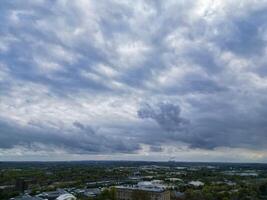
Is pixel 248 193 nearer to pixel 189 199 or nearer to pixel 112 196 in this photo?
pixel 189 199

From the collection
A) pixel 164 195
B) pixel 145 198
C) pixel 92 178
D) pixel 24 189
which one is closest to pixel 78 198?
pixel 145 198

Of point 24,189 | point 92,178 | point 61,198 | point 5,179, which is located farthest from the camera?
point 92,178

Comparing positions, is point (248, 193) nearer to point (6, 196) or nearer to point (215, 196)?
point (215, 196)

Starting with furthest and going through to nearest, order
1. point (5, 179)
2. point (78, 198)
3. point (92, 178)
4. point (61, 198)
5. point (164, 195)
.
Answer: point (92, 178) < point (5, 179) < point (164, 195) < point (78, 198) < point (61, 198)

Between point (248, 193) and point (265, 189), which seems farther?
point (265, 189)

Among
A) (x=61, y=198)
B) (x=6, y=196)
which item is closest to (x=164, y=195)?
Answer: (x=61, y=198)

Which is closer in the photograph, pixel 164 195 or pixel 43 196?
pixel 43 196

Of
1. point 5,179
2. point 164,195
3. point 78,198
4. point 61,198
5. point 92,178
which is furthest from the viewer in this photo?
point 92,178

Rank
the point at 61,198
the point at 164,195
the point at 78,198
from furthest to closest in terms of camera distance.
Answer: the point at 164,195 < the point at 78,198 < the point at 61,198
